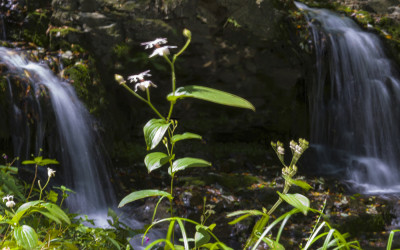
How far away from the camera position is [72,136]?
516cm

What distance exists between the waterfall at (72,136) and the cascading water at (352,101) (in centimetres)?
432

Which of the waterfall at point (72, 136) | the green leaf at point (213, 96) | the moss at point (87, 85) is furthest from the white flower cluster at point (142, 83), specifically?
the moss at point (87, 85)

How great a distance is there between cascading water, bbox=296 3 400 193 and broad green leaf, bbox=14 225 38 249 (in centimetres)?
682

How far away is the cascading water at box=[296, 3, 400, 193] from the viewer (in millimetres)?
7633

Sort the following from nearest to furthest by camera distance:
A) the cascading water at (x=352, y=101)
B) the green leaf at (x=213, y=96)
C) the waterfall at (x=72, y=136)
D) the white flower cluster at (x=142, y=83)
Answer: the green leaf at (x=213, y=96)
the white flower cluster at (x=142, y=83)
the waterfall at (x=72, y=136)
the cascading water at (x=352, y=101)

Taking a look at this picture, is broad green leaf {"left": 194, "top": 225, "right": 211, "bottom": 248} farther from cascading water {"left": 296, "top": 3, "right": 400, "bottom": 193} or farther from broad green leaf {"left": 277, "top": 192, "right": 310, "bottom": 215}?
cascading water {"left": 296, "top": 3, "right": 400, "bottom": 193}

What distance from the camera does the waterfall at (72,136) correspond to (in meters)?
4.92

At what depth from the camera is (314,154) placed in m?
7.59

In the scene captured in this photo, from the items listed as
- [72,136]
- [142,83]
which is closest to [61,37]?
[72,136]

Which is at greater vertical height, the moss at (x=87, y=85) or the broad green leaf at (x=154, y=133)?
the broad green leaf at (x=154, y=133)

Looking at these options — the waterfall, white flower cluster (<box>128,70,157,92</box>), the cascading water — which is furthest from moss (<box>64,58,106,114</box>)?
white flower cluster (<box>128,70,157,92</box>)

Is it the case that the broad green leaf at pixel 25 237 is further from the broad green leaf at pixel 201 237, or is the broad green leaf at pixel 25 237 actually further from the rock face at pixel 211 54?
the rock face at pixel 211 54

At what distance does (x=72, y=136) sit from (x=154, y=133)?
13.4 ft

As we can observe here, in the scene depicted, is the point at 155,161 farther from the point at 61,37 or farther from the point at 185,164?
the point at 61,37
